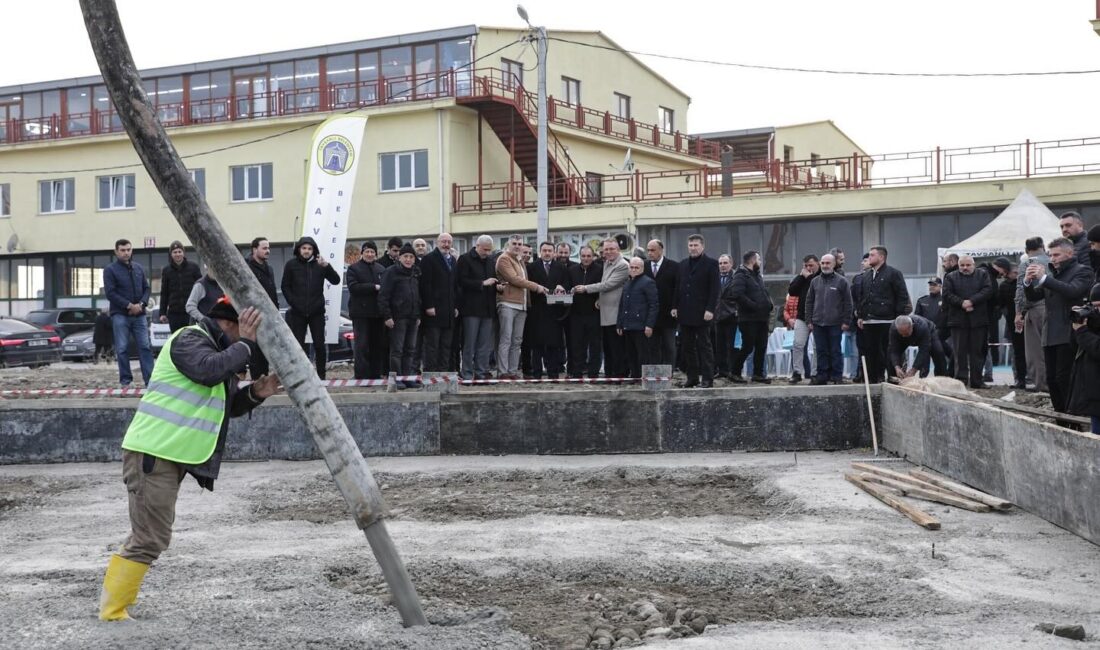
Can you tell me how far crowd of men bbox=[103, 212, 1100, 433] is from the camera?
581 inches

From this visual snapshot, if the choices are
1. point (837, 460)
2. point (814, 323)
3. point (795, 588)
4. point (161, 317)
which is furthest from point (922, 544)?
point (161, 317)

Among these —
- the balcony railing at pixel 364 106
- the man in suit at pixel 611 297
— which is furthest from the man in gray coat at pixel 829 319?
the balcony railing at pixel 364 106

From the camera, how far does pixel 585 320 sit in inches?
637

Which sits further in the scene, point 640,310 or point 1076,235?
point 640,310

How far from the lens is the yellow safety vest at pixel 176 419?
20.1ft

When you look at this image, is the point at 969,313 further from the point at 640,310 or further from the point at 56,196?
the point at 56,196

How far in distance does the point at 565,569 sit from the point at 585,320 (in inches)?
357

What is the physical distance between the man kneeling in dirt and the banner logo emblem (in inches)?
579

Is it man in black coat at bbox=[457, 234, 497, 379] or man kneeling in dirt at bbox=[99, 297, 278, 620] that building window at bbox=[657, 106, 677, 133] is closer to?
man in black coat at bbox=[457, 234, 497, 379]

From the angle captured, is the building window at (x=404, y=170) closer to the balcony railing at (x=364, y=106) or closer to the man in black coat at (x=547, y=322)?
the balcony railing at (x=364, y=106)

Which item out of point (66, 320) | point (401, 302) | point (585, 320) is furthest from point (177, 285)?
point (66, 320)

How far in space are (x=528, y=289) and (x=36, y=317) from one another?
70.0ft

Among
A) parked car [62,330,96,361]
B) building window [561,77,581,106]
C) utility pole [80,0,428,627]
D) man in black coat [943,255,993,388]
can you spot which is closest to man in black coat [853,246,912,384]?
man in black coat [943,255,993,388]

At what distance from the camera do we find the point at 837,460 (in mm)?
12094
